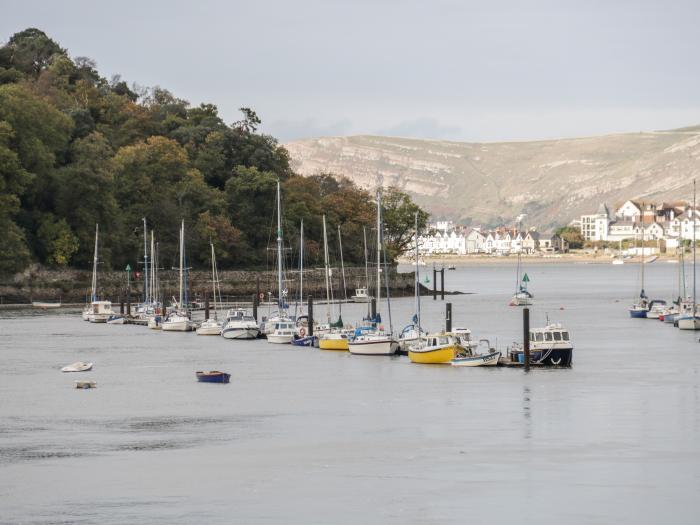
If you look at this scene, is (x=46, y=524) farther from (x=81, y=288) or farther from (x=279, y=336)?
(x=81, y=288)

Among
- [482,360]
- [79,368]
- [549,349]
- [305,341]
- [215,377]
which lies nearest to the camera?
[215,377]

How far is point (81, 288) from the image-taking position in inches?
5502

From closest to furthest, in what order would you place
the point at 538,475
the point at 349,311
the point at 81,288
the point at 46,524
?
1. the point at 46,524
2. the point at 538,475
3. the point at 349,311
4. the point at 81,288

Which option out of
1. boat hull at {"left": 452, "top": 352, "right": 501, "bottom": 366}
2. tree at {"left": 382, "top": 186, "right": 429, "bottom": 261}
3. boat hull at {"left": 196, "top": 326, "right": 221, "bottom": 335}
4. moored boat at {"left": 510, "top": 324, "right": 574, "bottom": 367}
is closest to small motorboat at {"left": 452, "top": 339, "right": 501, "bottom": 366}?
boat hull at {"left": 452, "top": 352, "right": 501, "bottom": 366}

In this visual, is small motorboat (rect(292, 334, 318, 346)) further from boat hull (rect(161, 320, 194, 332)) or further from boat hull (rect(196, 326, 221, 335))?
boat hull (rect(161, 320, 194, 332))

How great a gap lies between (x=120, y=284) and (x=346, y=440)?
98690 mm

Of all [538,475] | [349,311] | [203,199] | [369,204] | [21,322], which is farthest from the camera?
[369,204]

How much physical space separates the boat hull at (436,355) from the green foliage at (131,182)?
7221 centimetres

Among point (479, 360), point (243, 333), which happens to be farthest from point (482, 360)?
point (243, 333)

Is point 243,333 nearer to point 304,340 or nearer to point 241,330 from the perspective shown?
point 241,330

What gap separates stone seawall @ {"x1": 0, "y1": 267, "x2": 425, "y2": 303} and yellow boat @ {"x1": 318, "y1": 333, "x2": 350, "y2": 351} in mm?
48402

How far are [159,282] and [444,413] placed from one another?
84333 mm

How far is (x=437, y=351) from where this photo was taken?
68562 millimetres

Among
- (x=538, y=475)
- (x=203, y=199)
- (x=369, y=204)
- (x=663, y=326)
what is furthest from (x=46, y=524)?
(x=369, y=204)
